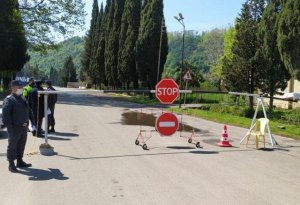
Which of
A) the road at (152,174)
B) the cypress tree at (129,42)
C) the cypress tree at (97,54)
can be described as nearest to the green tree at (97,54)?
the cypress tree at (97,54)

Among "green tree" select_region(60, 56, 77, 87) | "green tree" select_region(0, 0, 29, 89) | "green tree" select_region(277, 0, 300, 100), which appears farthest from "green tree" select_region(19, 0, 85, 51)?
"green tree" select_region(60, 56, 77, 87)

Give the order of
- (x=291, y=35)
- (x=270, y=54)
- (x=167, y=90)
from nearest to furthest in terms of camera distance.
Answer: (x=167, y=90) → (x=291, y=35) → (x=270, y=54)

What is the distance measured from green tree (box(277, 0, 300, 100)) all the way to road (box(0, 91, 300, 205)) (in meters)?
8.12

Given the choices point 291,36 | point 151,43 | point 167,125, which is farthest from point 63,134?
point 151,43

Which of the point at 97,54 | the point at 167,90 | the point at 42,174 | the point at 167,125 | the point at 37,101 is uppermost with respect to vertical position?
the point at 97,54

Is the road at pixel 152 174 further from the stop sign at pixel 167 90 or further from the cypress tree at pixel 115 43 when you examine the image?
the cypress tree at pixel 115 43

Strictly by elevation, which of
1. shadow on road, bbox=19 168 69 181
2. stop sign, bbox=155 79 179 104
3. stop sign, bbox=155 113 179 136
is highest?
stop sign, bbox=155 79 179 104

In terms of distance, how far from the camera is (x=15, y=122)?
32.0 ft

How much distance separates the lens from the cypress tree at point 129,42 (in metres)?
57.7

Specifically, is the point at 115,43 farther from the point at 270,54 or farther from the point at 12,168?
the point at 12,168

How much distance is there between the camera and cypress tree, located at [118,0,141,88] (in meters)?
57.7

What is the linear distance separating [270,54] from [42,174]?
72.5ft

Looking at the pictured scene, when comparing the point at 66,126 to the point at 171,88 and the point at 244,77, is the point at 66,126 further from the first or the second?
the point at 244,77

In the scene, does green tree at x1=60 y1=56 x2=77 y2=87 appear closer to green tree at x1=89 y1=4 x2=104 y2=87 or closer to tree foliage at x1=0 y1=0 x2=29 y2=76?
green tree at x1=89 y1=4 x2=104 y2=87
